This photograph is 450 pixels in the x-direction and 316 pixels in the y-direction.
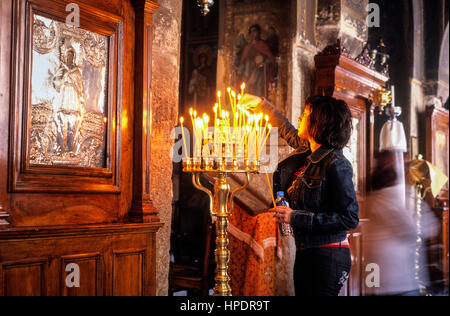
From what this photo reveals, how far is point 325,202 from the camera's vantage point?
275 cm

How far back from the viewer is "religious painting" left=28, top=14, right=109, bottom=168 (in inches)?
110

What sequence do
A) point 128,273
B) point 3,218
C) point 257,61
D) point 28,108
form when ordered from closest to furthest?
point 3,218
point 28,108
point 128,273
point 257,61

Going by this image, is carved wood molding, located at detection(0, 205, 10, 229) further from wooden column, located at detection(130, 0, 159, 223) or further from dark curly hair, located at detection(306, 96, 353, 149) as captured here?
dark curly hair, located at detection(306, 96, 353, 149)

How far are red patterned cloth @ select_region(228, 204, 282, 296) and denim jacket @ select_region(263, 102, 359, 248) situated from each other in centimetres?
194

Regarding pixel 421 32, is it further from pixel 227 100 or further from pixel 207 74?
pixel 227 100

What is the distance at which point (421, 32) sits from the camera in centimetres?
893

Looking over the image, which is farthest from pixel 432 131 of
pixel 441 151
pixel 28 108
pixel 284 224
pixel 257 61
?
pixel 28 108

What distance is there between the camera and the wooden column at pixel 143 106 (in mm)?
3334

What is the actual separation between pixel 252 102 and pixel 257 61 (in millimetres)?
1542

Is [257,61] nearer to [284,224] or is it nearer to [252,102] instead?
[252,102]

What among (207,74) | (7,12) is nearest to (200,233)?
(207,74)

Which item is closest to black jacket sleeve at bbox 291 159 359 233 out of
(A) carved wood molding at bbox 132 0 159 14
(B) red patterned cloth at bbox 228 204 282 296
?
(A) carved wood molding at bbox 132 0 159 14

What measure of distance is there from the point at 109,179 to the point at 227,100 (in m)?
2.84

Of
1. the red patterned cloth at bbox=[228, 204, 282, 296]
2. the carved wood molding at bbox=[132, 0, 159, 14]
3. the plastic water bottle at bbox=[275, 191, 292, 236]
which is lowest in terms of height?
the red patterned cloth at bbox=[228, 204, 282, 296]
